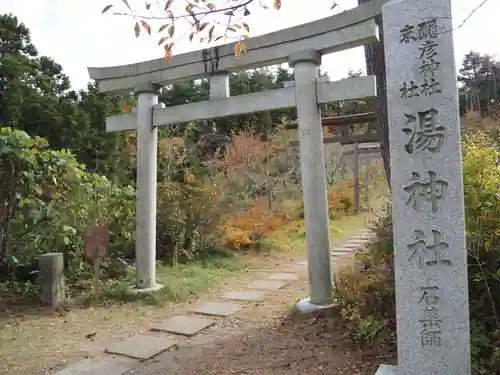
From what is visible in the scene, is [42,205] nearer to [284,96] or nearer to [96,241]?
[96,241]

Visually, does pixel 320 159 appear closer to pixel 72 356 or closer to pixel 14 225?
pixel 72 356

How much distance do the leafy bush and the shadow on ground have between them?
221 mm

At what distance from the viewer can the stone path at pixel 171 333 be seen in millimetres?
3518

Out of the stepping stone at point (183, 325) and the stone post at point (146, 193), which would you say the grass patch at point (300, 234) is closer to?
the stone post at point (146, 193)

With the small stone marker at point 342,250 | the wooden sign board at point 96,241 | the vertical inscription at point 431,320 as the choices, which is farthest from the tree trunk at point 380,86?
the small stone marker at point 342,250

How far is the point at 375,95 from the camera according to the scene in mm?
4168

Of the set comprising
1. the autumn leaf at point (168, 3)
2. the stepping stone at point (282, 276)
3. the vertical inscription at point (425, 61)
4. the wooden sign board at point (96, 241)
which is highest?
the autumn leaf at point (168, 3)

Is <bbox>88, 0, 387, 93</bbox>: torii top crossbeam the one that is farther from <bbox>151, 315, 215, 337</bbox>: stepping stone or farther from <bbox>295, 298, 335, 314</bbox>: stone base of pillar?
<bbox>151, 315, 215, 337</bbox>: stepping stone

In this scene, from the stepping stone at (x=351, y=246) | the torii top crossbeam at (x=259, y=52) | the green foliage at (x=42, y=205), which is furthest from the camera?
the stepping stone at (x=351, y=246)

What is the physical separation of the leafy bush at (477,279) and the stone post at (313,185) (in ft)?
2.10

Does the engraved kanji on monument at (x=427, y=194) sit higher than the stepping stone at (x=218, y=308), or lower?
higher

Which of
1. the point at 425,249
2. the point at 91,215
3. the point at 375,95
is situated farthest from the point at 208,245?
the point at 425,249

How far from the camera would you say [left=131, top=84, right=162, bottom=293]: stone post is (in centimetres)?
559

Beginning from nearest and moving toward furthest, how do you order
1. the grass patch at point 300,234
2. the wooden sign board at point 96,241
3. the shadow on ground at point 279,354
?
the shadow on ground at point 279,354
the wooden sign board at point 96,241
the grass patch at point 300,234
